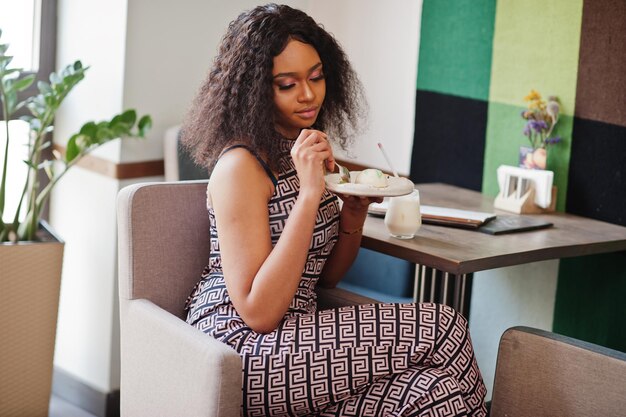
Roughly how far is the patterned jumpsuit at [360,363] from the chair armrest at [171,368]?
0.32ft

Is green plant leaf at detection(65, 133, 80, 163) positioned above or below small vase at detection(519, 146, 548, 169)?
below

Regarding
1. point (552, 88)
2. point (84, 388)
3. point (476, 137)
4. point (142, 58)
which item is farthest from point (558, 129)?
point (84, 388)

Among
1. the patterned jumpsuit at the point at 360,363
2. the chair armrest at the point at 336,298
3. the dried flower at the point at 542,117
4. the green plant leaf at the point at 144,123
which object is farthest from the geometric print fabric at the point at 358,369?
the green plant leaf at the point at 144,123

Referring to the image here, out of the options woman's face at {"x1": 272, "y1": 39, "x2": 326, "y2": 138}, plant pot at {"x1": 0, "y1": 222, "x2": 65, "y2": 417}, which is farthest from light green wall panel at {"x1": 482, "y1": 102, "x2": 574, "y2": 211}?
plant pot at {"x1": 0, "y1": 222, "x2": 65, "y2": 417}

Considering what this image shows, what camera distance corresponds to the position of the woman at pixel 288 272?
1.83m

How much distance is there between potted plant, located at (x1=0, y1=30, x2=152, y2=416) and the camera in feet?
8.93

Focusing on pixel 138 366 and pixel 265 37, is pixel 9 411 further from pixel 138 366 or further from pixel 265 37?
pixel 265 37

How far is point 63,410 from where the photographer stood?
10.3 feet

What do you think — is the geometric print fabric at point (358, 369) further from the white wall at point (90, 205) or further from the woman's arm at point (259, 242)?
the white wall at point (90, 205)

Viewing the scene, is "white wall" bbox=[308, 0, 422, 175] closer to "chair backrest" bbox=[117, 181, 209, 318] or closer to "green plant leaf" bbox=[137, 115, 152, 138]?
"green plant leaf" bbox=[137, 115, 152, 138]

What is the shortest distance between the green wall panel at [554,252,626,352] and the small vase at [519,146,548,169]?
282 mm

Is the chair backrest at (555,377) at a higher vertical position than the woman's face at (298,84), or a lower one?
lower

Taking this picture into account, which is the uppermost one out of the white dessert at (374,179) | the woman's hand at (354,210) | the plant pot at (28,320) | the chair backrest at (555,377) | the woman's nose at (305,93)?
the woman's nose at (305,93)

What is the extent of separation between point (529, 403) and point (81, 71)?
1.56 m
